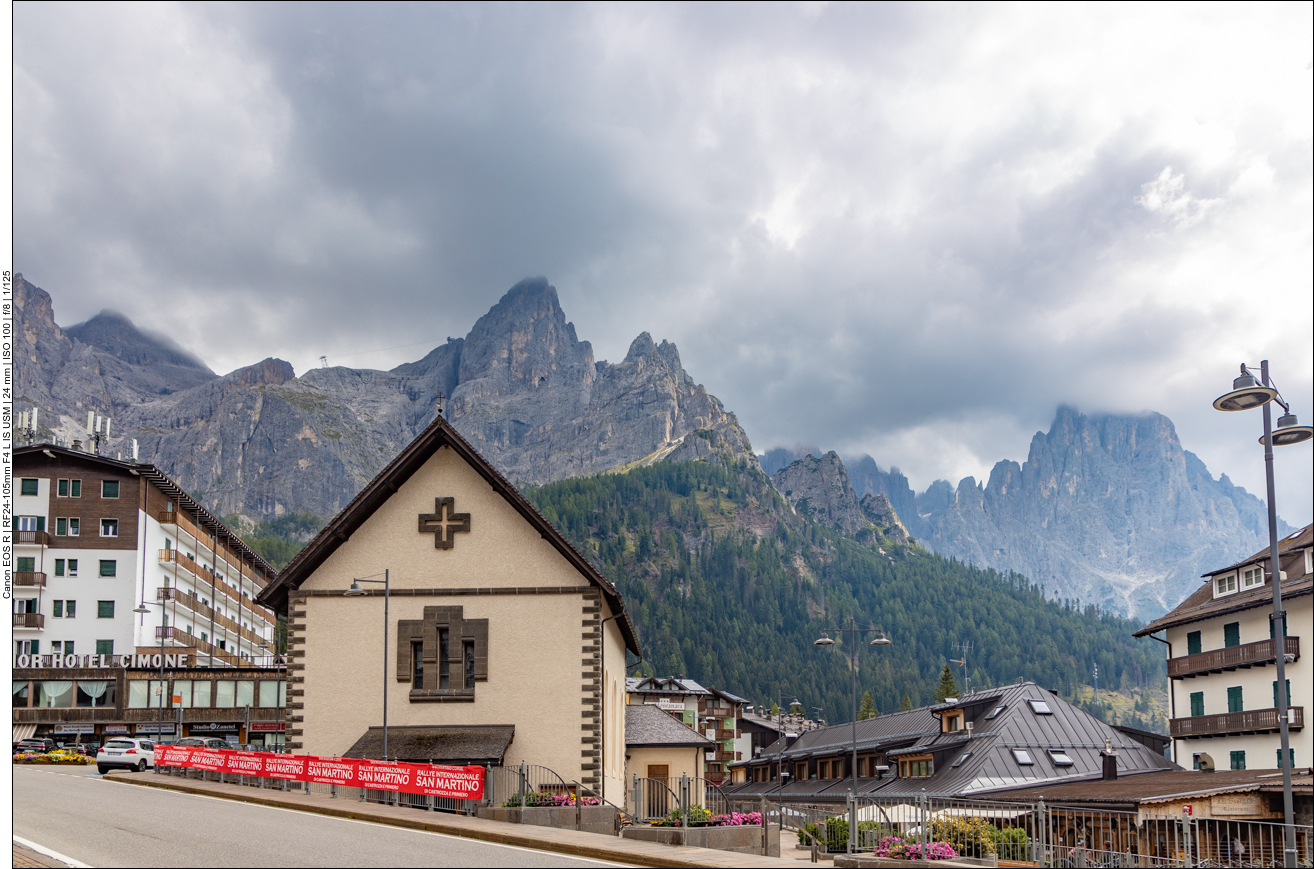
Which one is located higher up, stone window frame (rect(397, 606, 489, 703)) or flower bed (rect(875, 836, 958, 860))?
stone window frame (rect(397, 606, 489, 703))

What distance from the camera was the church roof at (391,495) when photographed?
36.7 m

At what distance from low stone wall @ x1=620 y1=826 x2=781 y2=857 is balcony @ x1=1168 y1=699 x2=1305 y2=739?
130 ft

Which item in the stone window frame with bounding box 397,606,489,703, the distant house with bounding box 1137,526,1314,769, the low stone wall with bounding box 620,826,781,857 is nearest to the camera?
the low stone wall with bounding box 620,826,781,857

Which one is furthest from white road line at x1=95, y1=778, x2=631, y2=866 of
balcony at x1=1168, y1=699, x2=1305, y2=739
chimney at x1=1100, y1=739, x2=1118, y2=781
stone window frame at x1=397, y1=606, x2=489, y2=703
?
balcony at x1=1168, y1=699, x2=1305, y2=739

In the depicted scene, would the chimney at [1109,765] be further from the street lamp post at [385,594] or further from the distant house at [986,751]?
the street lamp post at [385,594]

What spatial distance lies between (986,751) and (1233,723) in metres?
13.4

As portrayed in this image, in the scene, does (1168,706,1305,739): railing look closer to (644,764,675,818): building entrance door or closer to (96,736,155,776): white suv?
(644,764,675,818): building entrance door

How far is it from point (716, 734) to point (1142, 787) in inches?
3606

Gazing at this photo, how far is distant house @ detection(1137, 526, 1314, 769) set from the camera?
5809cm

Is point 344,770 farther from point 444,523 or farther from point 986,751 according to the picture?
point 986,751

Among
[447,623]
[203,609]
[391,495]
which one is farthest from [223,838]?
[203,609]

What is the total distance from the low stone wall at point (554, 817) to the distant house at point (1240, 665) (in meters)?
43.2

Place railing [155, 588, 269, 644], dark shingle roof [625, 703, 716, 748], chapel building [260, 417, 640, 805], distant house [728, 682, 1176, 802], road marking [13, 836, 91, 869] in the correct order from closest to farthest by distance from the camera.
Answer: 1. road marking [13, 836, 91, 869]
2. chapel building [260, 417, 640, 805]
3. dark shingle roof [625, 703, 716, 748]
4. distant house [728, 682, 1176, 802]
5. railing [155, 588, 269, 644]

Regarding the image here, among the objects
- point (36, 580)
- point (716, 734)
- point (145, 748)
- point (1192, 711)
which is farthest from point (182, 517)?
point (1192, 711)
